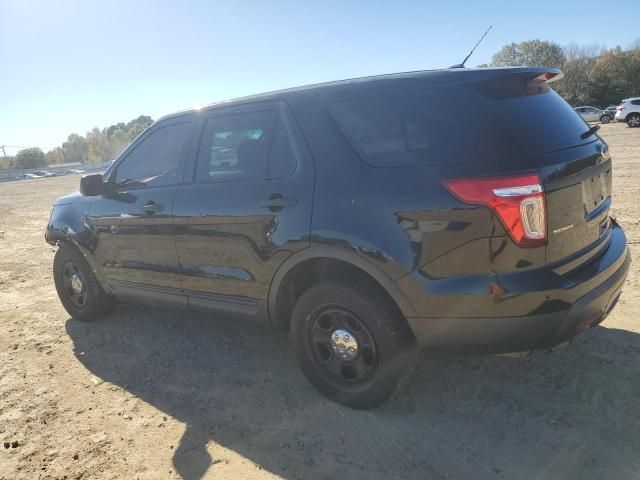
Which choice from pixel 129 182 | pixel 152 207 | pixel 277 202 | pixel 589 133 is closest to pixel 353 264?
pixel 277 202

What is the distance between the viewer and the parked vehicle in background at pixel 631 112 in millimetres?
27094

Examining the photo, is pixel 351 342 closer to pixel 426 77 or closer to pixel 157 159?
pixel 426 77

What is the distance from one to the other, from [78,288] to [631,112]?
3107cm

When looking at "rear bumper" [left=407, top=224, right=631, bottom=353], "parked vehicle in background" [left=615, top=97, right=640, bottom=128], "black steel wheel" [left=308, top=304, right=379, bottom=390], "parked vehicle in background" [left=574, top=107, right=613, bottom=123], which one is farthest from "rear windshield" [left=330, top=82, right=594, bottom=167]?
"parked vehicle in background" [left=574, top=107, right=613, bottom=123]

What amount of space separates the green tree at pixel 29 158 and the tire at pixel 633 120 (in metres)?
86.2

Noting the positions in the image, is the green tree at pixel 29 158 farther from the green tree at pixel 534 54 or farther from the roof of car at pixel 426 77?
the roof of car at pixel 426 77

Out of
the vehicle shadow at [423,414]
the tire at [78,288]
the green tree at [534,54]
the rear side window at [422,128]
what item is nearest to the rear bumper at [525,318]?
the vehicle shadow at [423,414]

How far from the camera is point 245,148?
3.29m

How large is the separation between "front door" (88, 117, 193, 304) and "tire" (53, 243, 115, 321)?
315 mm

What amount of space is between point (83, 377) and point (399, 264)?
2.69 m

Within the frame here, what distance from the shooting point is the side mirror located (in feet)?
13.5

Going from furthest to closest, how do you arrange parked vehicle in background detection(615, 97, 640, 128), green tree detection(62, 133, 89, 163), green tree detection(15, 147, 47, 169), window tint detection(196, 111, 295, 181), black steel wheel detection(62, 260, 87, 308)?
green tree detection(62, 133, 89, 163), green tree detection(15, 147, 47, 169), parked vehicle in background detection(615, 97, 640, 128), black steel wheel detection(62, 260, 87, 308), window tint detection(196, 111, 295, 181)

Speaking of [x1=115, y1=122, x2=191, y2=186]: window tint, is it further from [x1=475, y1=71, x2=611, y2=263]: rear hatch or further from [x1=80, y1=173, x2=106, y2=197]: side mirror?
[x1=475, y1=71, x2=611, y2=263]: rear hatch

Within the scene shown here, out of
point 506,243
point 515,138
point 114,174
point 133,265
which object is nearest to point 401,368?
point 506,243
